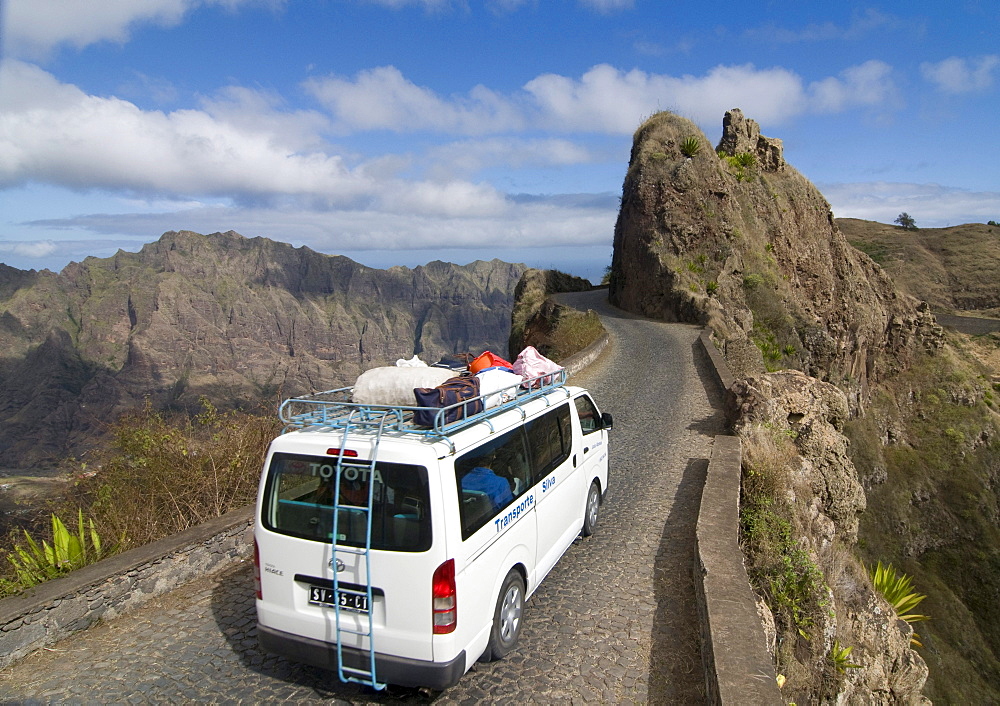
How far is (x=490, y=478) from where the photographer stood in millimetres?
4504

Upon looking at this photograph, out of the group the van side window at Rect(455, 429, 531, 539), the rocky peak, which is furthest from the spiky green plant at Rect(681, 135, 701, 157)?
the van side window at Rect(455, 429, 531, 539)

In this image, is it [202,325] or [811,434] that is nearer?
[811,434]

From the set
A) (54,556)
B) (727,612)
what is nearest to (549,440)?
(727,612)

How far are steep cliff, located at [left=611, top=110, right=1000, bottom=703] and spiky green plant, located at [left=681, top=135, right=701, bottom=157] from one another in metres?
0.09

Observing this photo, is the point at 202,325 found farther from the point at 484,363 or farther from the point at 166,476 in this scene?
the point at 484,363

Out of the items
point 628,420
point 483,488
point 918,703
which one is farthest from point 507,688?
point 628,420

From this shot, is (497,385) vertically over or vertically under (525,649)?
over

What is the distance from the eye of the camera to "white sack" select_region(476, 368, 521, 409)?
5301 millimetres

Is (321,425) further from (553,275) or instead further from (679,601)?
(553,275)

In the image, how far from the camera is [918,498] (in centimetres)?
3344

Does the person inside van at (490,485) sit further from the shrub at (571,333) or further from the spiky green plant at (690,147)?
the spiky green plant at (690,147)

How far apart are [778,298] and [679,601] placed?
27133mm

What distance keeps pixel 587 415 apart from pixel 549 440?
1385 mm

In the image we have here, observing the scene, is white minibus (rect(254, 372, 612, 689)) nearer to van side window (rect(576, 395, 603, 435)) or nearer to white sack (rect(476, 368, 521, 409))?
white sack (rect(476, 368, 521, 409))
